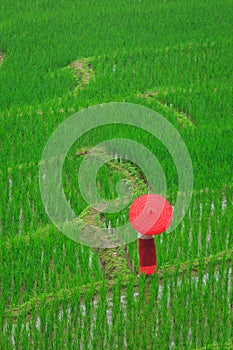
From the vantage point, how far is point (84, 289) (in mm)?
4262

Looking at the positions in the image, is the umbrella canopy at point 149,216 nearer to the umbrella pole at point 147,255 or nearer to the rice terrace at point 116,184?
the rice terrace at point 116,184

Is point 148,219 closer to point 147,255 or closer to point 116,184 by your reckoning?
point 147,255

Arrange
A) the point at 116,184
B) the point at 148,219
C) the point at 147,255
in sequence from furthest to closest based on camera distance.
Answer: the point at 116,184, the point at 147,255, the point at 148,219

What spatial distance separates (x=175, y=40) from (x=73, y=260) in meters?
5.44

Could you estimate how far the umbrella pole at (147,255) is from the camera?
4201 mm

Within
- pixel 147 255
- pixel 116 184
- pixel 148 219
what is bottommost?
pixel 147 255

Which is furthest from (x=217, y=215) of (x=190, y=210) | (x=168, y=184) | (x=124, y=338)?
(x=124, y=338)

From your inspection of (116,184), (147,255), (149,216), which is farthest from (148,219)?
(116,184)

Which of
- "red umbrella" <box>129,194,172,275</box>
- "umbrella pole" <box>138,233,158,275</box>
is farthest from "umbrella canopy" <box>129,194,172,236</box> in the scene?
"umbrella pole" <box>138,233,158,275</box>

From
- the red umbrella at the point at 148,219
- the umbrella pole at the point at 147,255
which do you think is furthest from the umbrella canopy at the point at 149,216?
the umbrella pole at the point at 147,255

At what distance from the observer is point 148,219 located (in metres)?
4.02

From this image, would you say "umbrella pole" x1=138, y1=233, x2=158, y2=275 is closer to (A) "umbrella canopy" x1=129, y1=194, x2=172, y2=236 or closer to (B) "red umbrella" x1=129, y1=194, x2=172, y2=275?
(B) "red umbrella" x1=129, y1=194, x2=172, y2=275

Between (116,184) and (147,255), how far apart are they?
4.70 feet

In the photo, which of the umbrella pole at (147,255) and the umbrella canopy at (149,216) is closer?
the umbrella canopy at (149,216)
